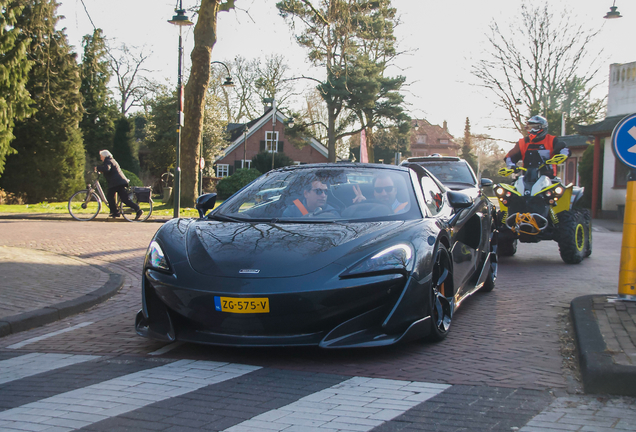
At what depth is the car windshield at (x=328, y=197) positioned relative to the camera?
474 centimetres

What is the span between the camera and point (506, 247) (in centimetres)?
1015

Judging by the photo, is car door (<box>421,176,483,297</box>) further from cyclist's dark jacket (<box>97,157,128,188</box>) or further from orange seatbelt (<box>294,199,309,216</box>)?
cyclist's dark jacket (<box>97,157,128,188</box>)

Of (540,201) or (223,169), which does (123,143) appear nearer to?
(223,169)

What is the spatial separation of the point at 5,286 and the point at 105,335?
6.80ft

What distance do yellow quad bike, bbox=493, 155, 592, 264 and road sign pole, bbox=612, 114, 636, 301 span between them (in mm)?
3481

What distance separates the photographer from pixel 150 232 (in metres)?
12.9

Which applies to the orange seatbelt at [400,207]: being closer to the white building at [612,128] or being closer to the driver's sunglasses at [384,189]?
the driver's sunglasses at [384,189]

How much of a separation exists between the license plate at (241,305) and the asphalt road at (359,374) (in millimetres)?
372

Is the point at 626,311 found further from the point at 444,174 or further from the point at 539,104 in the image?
the point at 539,104

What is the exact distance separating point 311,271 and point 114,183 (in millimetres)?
12527

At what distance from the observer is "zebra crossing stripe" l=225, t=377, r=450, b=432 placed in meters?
2.84

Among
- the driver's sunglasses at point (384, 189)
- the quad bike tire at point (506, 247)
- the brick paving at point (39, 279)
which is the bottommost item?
the brick paving at point (39, 279)

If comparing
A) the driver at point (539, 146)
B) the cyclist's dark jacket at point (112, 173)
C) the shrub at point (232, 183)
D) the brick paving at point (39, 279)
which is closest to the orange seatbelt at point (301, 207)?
the brick paving at point (39, 279)

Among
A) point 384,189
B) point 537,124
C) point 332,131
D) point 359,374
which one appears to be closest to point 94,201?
point 537,124
